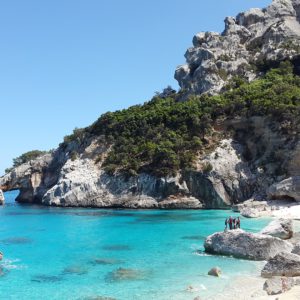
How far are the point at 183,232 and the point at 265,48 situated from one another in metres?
67.3

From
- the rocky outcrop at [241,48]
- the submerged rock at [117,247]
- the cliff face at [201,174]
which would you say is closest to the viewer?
the submerged rock at [117,247]

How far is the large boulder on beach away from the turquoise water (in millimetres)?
813

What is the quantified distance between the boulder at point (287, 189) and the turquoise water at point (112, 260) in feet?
31.7

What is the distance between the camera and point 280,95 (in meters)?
65.1

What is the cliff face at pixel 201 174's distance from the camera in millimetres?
58062

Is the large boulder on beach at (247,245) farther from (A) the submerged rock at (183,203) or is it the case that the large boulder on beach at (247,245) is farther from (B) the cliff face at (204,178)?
(A) the submerged rock at (183,203)

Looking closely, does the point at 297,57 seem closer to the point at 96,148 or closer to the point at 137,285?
the point at 96,148

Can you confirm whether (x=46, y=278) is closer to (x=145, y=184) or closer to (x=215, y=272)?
(x=215, y=272)

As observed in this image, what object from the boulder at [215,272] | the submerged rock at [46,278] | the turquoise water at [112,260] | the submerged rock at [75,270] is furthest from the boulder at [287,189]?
the submerged rock at [46,278]

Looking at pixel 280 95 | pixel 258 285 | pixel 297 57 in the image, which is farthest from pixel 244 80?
pixel 258 285

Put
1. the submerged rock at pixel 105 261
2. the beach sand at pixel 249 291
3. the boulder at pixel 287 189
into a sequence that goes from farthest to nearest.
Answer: the boulder at pixel 287 189, the submerged rock at pixel 105 261, the beach sand at pixel 249 291

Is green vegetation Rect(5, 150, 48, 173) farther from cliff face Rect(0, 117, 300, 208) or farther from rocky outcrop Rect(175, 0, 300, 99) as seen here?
rocky outcrop Rect(175, 0, 300, 99)

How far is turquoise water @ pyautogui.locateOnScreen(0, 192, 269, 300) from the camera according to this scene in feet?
59.9

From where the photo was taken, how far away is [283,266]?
19375 mm
